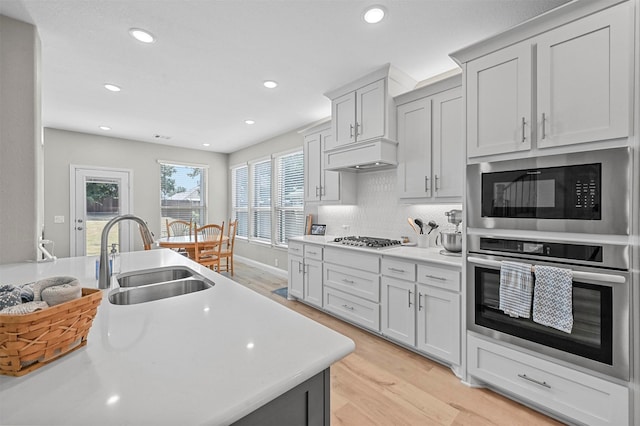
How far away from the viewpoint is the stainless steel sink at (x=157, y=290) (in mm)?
1457

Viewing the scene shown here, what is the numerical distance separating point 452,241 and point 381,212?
115 cm

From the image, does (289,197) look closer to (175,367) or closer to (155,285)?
(155,285)

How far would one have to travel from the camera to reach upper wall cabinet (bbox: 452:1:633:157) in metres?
1.50

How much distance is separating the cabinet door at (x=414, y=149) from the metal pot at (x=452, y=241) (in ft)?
1.46

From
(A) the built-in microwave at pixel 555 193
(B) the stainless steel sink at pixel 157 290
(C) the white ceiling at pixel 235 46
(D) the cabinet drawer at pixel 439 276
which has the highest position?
(C) the white ceiling at pixel 235 46

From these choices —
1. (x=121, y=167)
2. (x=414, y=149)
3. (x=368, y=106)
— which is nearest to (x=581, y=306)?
(x=414, y=149)

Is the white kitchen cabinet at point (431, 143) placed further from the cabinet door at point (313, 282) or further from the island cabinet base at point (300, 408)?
the island cabinet base at point (300, 408)

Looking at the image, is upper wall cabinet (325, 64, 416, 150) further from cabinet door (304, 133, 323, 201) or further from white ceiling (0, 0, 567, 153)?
cabinet door (304, 133, 323, 201)

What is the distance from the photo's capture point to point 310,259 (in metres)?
3.68

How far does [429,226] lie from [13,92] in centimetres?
369

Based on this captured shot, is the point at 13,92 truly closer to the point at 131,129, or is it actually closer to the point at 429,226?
the point at 131,129

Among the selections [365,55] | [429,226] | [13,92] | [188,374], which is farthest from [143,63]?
[429,226]

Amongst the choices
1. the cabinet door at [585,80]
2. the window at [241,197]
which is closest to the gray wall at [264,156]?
the window at [241,197]

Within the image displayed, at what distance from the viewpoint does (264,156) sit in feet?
19.0
